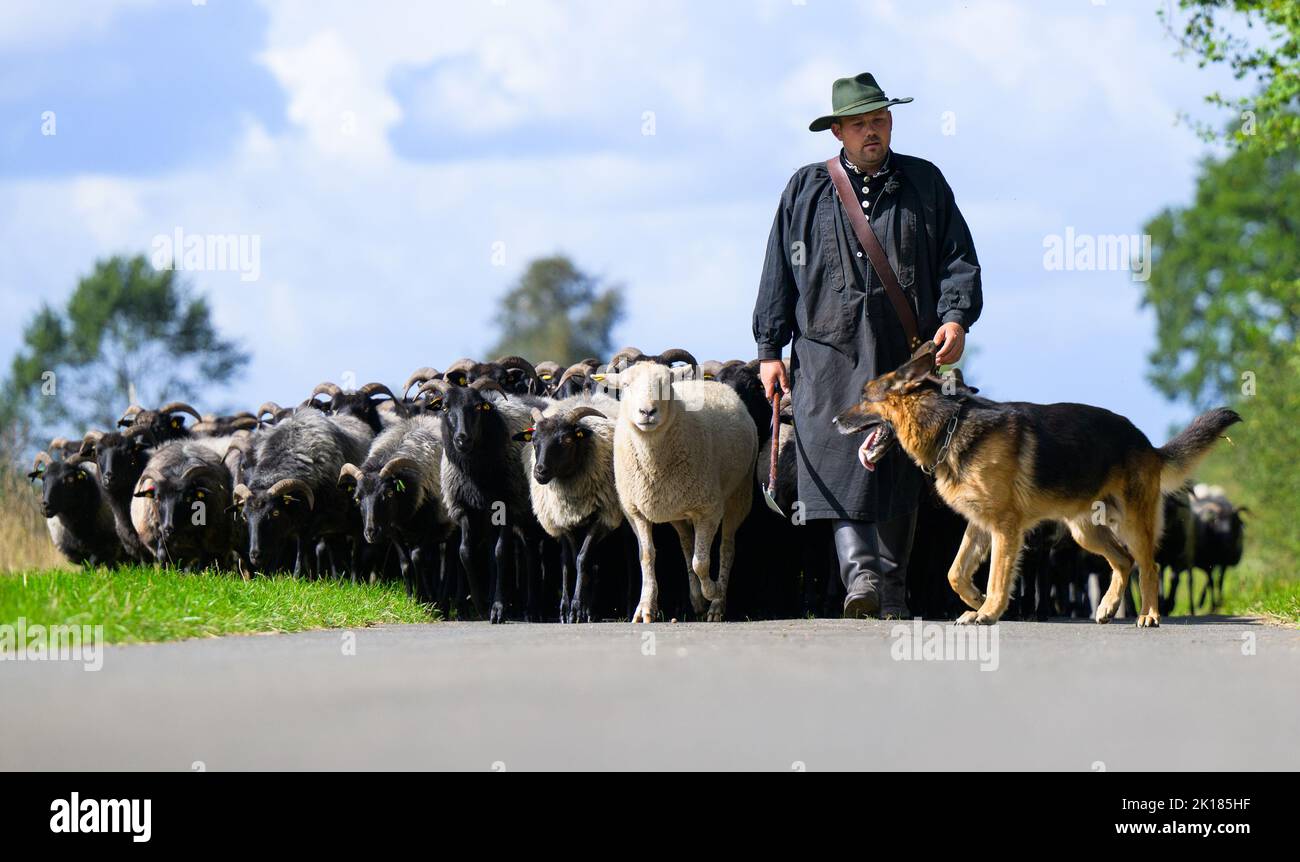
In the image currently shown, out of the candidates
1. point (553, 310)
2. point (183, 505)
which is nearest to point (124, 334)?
point (553, 310)

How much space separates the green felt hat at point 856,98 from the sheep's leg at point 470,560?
5.25 m

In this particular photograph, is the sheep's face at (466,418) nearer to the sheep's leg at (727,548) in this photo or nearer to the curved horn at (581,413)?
the curved horn at (581,413)

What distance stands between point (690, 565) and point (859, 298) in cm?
321

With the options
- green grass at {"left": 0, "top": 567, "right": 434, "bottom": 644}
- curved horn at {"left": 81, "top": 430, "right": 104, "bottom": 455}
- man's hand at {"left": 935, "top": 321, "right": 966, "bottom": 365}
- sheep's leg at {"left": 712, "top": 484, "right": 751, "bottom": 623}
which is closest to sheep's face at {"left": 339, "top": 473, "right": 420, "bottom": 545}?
green grass at {"left": 0, "top": 567, "right": 434, "bottom": 644}

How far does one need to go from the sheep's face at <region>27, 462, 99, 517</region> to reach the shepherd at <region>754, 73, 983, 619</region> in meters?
11.4

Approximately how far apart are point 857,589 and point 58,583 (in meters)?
5.46

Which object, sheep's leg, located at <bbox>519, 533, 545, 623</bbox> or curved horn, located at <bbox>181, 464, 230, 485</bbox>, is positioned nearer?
sheep's leg, located at <bbox>519, 533, 545, 623</bbox>

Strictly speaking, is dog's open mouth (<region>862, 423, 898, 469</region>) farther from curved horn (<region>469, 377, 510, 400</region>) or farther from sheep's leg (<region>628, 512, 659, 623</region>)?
curved horn (<region>469, 377, 510, 400</region>)

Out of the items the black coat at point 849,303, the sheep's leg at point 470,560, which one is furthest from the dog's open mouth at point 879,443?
the sheep's leg at point 470,560

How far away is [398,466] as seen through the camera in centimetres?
1571

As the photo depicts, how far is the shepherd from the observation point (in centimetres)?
1170
